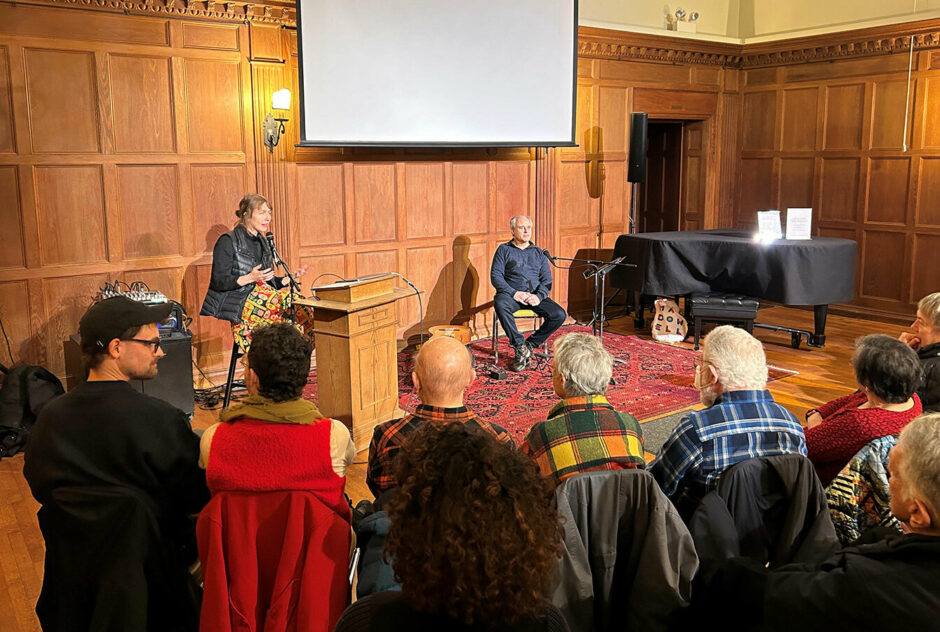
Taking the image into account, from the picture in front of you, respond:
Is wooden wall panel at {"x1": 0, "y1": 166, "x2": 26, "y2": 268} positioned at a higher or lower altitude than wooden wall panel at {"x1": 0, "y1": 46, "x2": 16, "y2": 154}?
lower

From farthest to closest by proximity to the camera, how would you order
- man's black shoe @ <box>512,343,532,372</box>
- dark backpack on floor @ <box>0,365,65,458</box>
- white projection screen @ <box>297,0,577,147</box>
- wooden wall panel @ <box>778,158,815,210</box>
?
wooden wall panel @ <box>778,158,815,210</box>, man's black shoe @ <box>512,343,532,372</box>, white projection screen @ <box>297,0,577,147</box>, dark backpack on floor @ <box>0,365,65,458</box>

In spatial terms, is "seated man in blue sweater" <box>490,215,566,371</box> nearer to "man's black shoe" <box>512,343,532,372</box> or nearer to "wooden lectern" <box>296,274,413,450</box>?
"man's black shoe" <box>512,343,532,372</box>

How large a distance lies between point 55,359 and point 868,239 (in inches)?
302

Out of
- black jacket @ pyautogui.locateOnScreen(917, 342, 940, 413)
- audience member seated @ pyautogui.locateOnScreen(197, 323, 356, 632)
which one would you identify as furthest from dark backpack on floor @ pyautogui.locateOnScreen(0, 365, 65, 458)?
black jacket @ pyautogui.locateOnScreen(917, 342, 940, 413)

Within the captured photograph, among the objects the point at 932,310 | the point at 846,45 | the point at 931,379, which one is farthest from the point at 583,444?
the point at 846,45

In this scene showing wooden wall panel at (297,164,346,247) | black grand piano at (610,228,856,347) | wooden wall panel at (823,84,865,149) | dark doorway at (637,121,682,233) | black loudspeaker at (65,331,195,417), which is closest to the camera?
black loudspeaker at (65,331,195,417)

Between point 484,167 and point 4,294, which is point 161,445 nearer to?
point 4,294

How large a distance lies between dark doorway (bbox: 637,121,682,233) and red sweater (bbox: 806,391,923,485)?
24.1ft

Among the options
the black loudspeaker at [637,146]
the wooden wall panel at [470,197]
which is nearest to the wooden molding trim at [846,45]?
the black loudspeaker at [637,146]

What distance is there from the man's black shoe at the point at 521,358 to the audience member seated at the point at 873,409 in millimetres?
3767

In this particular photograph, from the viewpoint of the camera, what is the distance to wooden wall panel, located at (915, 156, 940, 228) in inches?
317

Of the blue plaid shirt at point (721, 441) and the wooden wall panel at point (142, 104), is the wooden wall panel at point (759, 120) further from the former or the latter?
the blue plaid shirt at point (721, 441)

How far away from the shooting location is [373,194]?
23.2 feet

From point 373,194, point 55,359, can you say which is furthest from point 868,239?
point 55,359
